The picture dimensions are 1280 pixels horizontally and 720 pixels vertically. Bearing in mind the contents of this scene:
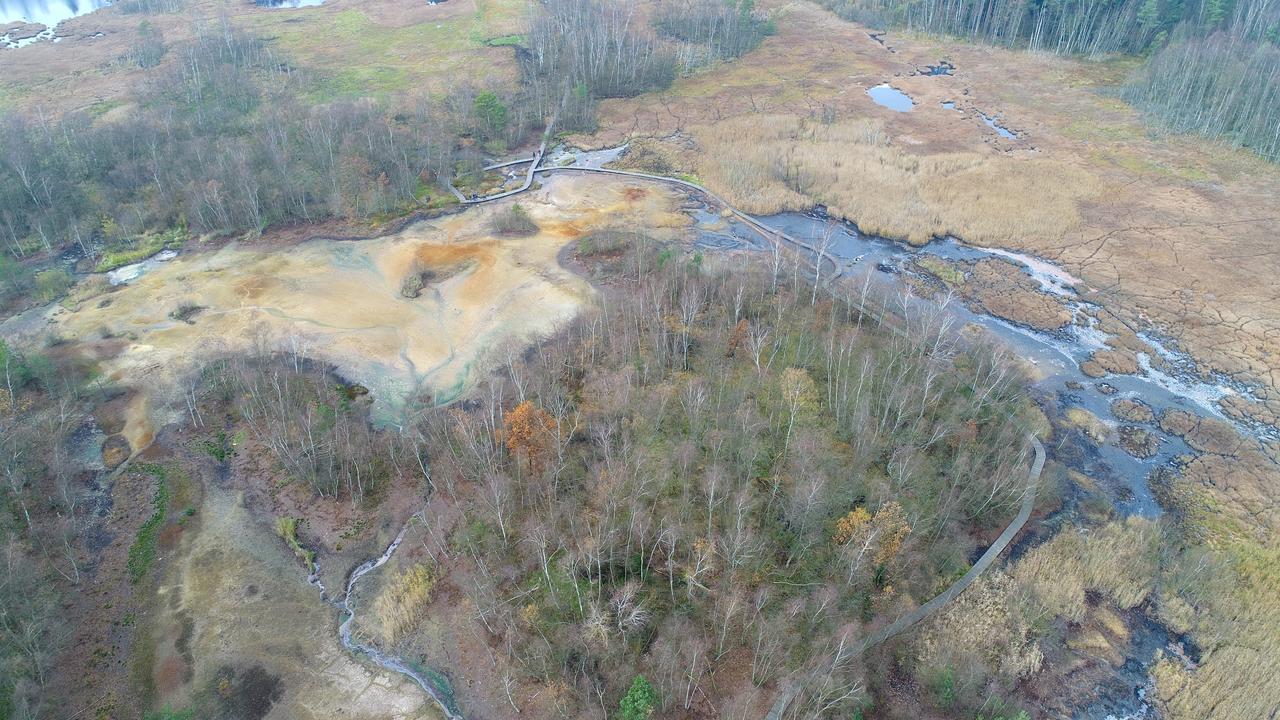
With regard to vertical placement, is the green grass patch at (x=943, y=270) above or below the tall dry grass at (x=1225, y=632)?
above

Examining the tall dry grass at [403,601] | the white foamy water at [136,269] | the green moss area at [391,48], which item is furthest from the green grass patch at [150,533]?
the green moss area at [391,48]

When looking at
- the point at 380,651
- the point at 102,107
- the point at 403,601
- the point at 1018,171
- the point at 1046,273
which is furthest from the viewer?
the point at 102,107

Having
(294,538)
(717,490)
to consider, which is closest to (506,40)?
(294,538)

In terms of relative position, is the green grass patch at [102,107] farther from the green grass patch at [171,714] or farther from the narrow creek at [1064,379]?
the green grass patch at [171,714]

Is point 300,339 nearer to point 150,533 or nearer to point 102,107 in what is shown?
point 150,533

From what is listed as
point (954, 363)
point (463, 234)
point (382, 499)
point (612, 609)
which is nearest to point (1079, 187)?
point (954, 363)
